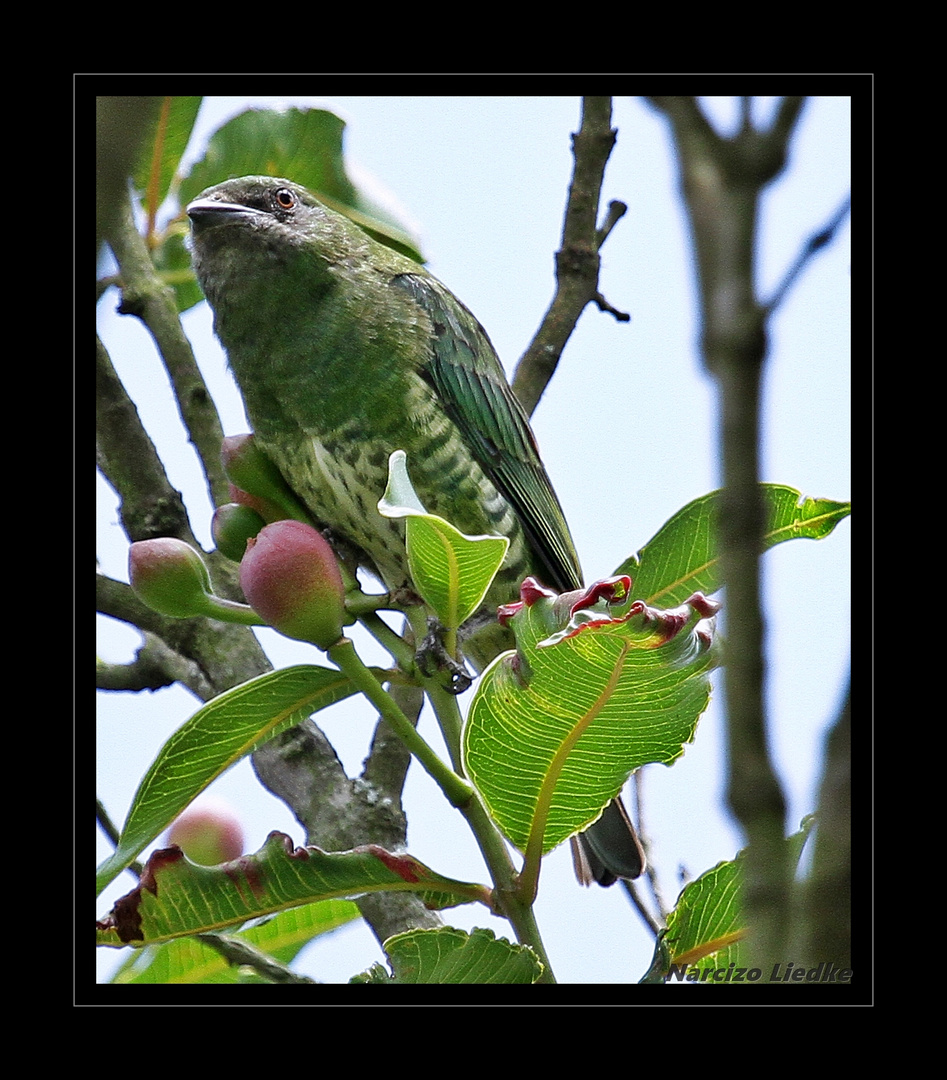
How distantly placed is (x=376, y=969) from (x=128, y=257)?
155 cm

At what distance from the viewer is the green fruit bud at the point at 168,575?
1632mm

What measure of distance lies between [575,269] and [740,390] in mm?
2112

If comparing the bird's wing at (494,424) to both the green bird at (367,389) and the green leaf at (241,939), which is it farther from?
the green leaf at (241,939)

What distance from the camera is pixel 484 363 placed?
283 cm

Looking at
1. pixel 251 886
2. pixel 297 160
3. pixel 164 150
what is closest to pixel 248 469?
Result: pixel 251 886

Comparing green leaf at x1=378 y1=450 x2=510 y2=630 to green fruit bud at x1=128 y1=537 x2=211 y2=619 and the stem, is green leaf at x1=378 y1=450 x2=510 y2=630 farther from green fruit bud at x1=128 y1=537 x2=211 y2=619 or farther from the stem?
green fruit bud at x1=128 y1=537 x2=211 y2=619

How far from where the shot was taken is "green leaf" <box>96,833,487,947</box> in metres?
1.67

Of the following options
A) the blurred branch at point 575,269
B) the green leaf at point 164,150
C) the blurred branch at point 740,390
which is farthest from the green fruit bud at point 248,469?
the blurred branch at point 740,390

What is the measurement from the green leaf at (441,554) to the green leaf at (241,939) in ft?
1.73

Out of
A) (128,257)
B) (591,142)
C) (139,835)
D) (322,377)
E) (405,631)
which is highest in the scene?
(591,142)

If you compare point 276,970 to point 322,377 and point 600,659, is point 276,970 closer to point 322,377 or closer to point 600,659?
point 600,659

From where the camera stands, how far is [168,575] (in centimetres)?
164

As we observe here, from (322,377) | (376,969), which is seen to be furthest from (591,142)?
(376,969)

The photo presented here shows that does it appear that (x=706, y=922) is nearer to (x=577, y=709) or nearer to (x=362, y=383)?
(x=577, y=709)
